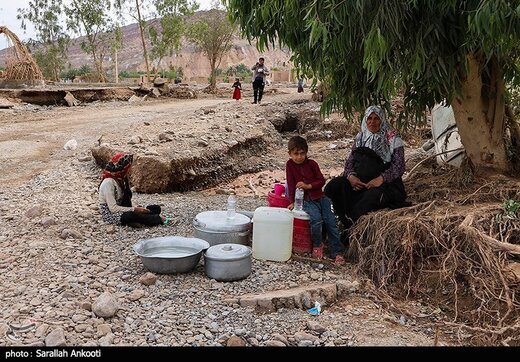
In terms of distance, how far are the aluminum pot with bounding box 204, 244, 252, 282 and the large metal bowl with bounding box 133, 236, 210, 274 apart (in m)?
0.11

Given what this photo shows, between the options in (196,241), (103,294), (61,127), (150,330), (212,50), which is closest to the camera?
(150,330)

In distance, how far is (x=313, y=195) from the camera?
4.30 metres

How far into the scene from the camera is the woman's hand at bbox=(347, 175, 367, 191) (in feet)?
14.8

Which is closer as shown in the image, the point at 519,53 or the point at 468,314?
the point at 468,314

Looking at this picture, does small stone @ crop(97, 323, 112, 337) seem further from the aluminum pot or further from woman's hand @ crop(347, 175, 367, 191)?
woman's hand @ crop(347, 175, 367, 191)

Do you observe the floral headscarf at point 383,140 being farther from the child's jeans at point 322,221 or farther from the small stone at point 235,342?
the small stone at point 235,342

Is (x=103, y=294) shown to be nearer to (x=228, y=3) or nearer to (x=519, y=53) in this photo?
(x=228, y=3)

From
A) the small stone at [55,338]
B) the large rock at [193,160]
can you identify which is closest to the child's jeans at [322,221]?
the small stone at [55,338]

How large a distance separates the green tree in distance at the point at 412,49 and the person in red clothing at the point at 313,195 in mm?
663

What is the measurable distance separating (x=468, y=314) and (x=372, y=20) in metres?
2.02

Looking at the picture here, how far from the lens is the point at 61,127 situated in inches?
441

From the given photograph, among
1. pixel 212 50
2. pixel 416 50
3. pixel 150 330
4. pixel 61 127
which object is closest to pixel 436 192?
pixel 416 50

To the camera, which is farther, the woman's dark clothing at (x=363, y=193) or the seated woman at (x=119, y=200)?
the seated woman at (x=119, y=200)

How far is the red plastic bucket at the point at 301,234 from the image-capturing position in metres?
4.27
